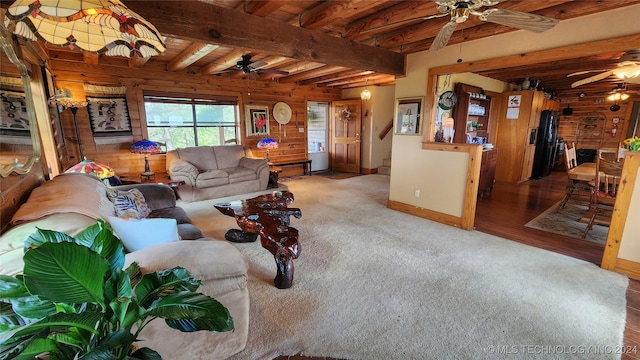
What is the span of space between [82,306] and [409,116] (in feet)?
13.0

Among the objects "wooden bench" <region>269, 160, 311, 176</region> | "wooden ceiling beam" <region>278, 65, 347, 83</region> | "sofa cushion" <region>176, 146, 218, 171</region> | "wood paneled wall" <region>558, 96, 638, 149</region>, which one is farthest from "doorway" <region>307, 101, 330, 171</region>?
"wood paneled wall" <region>558, 96, 638, 149</region>

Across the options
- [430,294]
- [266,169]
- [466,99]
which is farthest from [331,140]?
[430,294]

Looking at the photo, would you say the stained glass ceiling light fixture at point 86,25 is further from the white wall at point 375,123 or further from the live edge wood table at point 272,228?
the white wall at point 375,123

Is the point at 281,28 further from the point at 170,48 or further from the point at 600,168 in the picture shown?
the point at 600,168

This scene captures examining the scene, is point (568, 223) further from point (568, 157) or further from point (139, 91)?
point (139, 91)

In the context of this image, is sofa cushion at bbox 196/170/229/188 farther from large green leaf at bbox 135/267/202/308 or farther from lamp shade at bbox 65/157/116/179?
large green leaf at bbox 135/267/202/308

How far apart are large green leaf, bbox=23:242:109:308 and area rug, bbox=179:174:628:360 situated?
1.11 m

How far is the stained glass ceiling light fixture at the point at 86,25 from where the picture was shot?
A: 3.34 feet

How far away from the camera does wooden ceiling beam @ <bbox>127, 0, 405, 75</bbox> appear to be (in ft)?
7.04

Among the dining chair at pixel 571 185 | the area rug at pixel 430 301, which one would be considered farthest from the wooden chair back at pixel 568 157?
the area rug at pixel 430 301

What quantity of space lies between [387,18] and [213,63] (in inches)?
127

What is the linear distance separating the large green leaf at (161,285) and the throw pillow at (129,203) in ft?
4.83

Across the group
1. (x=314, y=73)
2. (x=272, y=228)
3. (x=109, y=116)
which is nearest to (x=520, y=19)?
(x=272, y=228)

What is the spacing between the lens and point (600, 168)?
314 centimetres
